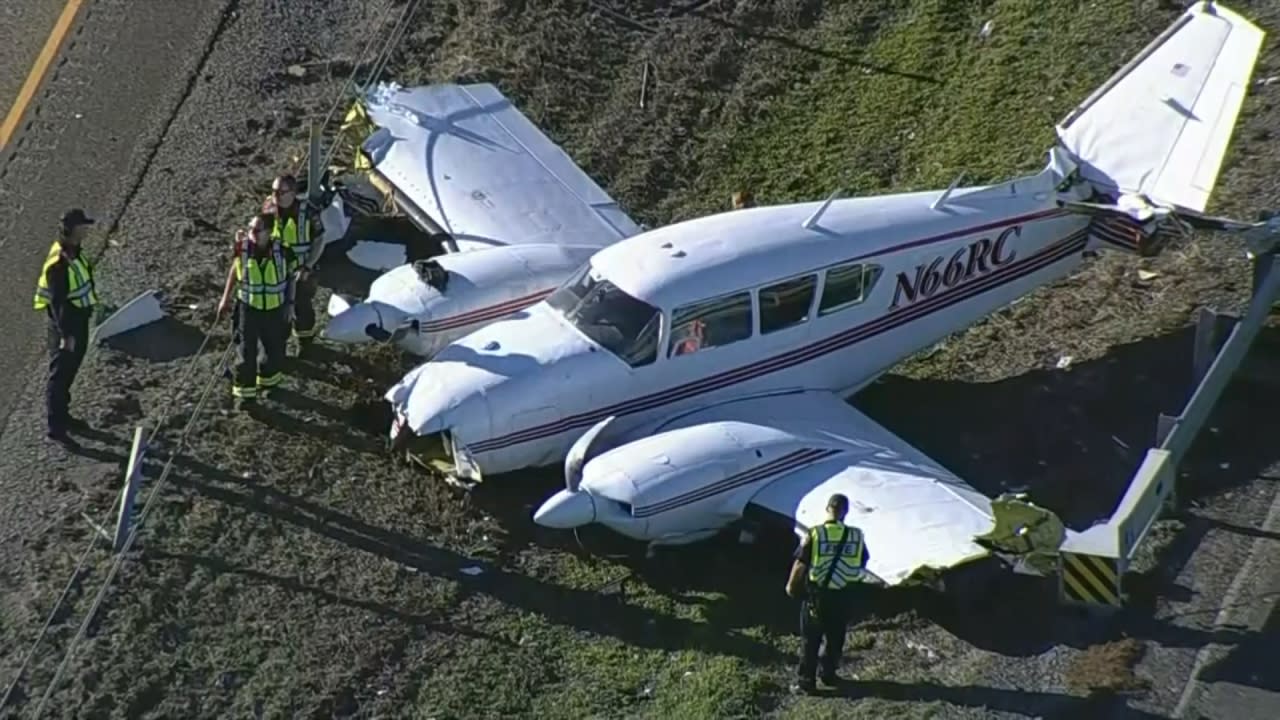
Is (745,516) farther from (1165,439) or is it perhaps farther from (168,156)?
(168,156)

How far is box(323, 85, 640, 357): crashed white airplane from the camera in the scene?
61.9 feet

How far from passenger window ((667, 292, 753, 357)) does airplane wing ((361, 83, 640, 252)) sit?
2.44 metres

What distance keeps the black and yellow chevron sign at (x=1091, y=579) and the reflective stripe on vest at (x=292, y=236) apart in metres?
7.49

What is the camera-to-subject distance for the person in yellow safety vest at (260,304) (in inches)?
729

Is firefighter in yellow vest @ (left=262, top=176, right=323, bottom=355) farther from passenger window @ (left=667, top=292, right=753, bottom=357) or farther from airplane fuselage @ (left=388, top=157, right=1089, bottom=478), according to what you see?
passenger window @ (left=667, top=292, right=753, bottom=357)

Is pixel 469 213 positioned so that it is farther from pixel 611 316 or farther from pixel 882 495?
pixel 882 495

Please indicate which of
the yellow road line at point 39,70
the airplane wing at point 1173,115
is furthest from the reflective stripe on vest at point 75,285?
the airplane wing at point 1173,115

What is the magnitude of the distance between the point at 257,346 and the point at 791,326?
4.77 m

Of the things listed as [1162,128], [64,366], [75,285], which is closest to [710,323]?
[1162,128]

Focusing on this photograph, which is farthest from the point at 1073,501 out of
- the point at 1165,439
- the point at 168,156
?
the point at 168,156

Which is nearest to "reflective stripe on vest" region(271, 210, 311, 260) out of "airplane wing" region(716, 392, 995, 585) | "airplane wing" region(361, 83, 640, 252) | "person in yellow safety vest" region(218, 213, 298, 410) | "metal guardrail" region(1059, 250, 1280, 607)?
"person in yellow safety vest" region(218, 213, 298, 410)

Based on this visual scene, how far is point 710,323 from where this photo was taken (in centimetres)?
1834

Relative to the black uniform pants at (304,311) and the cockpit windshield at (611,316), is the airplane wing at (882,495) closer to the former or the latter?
the cockpit windshield at (611,316)

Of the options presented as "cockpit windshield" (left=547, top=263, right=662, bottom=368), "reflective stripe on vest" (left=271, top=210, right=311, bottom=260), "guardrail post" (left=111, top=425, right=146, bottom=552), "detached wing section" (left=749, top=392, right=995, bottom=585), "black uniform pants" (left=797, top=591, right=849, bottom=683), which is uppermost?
→ "reflective stripe on vest" (left=271, top=210, right=311, bottom=260)
